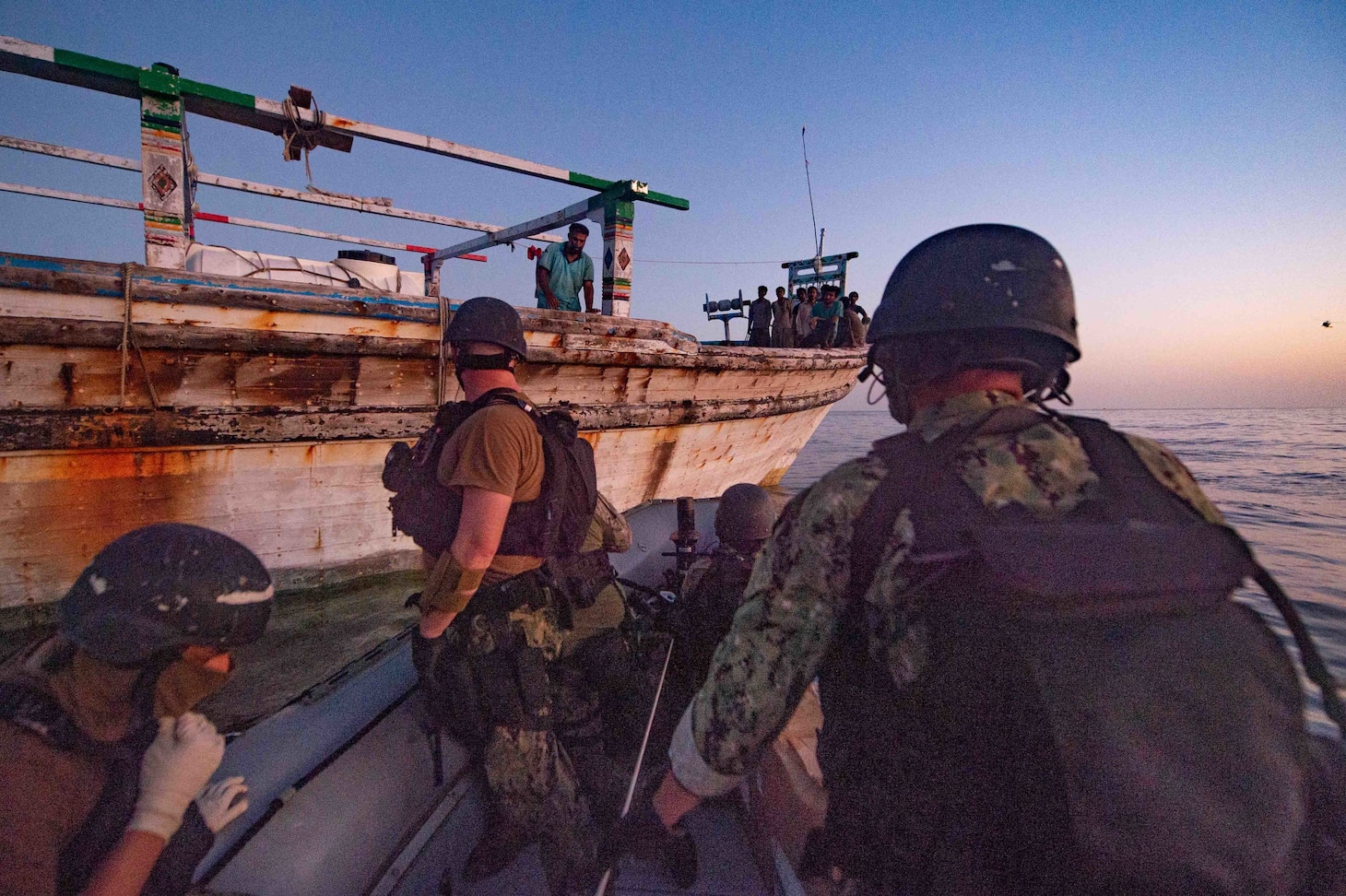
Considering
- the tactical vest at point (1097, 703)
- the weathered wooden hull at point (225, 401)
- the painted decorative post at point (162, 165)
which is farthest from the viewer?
the painted decorative post at point (162, 165)

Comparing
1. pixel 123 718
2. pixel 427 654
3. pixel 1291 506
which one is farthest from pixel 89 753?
pixel 1291 506

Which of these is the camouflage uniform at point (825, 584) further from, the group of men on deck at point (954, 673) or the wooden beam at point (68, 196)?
the wooden beam at point (68, 196)

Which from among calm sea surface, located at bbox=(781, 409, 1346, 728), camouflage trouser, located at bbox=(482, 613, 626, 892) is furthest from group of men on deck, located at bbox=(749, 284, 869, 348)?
camouflage trouser, located at bbox=(482, 613, 626, 892)

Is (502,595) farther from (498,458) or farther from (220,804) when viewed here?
(220,804)

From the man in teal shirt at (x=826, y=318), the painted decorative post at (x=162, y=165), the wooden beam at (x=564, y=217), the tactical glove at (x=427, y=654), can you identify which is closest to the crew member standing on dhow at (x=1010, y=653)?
the tactical glove at (x=427, y=654)

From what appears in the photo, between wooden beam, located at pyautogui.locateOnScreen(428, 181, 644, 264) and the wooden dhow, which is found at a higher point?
wooden beam, located at pyautogui.locateOnScreen(428, 181, 644, 264)

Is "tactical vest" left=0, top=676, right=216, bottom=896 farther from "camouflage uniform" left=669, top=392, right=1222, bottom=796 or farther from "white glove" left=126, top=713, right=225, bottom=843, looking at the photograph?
"camouflage uniform" left=669, top=392, right=1222, bottom=796

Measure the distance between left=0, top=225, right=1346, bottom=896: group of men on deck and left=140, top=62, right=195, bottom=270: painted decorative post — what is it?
4429mm

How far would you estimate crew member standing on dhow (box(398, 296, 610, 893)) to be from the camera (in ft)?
6.83

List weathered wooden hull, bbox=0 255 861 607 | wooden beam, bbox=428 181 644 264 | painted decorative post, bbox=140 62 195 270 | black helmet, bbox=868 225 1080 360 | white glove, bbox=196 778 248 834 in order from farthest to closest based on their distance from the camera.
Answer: wooden beam, bbox=428 181 644 264
painted decorative post, bbox=140 62 195 270
weathered wooden hull, bbox=0 255 861 607
white glove, bbox=196 778 248 834
black helmet, bbox=868 225 1080 360

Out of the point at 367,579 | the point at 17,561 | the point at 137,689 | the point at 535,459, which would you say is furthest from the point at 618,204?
the point at 137,689

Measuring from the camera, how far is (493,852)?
2225 millimetres

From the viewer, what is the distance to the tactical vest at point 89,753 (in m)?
1.11

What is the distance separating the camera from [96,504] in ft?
14.5
